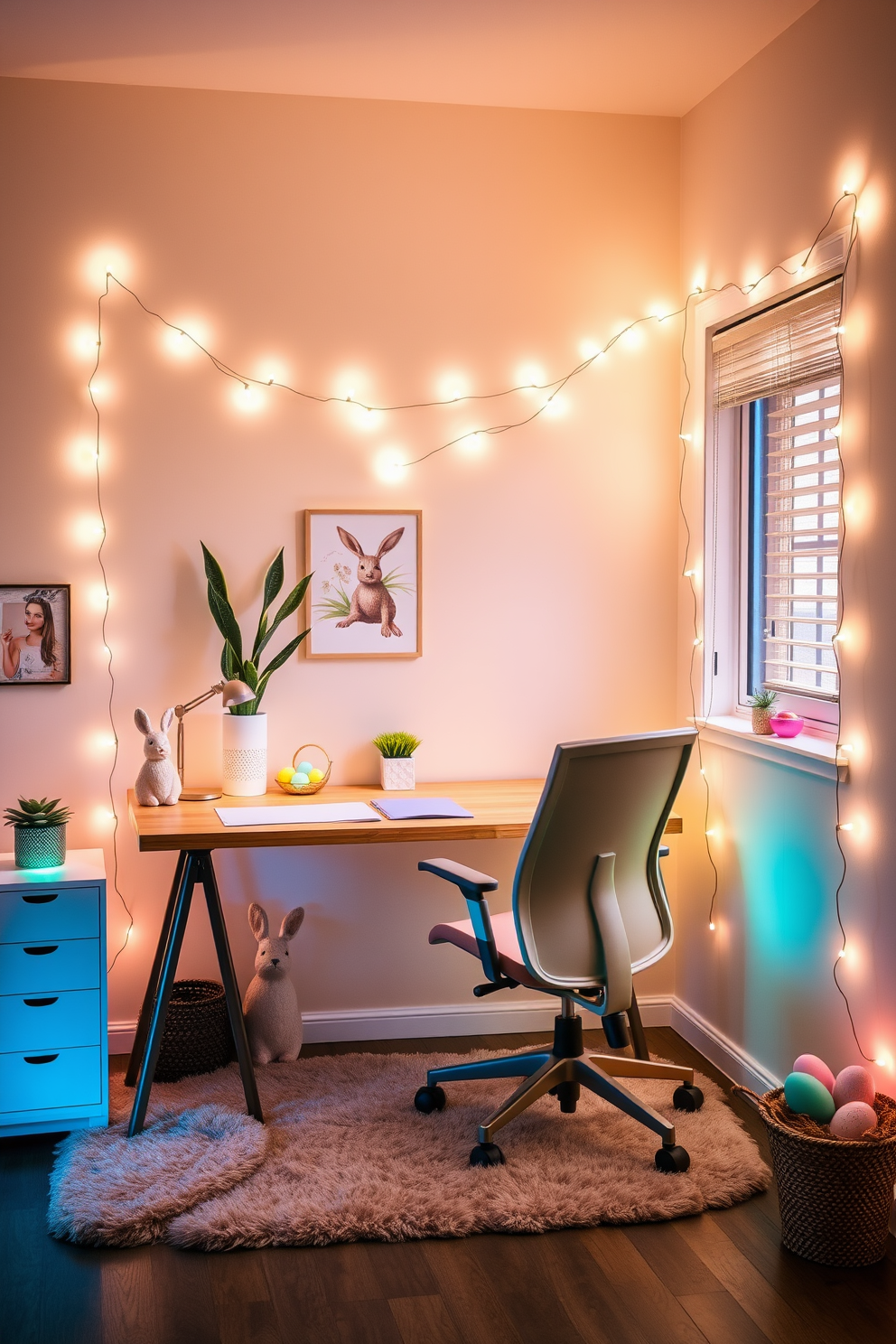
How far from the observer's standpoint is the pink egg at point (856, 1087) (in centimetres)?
249

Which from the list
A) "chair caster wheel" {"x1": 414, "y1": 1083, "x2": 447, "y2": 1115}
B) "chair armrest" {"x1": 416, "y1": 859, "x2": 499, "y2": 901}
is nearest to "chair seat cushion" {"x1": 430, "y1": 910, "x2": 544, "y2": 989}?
"chair armrest" {"x1": 416, "y1": 859, "x2": 499, "y2": 901}

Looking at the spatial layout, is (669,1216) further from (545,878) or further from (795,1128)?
(545,878)

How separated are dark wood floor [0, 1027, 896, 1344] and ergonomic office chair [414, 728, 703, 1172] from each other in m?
0.31

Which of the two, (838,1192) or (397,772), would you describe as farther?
(397,772)

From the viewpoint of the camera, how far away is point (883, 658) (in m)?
2.61

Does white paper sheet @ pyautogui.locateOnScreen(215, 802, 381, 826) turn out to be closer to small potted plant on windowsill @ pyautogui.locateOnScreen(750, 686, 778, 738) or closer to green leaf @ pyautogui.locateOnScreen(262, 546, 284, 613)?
green leaf @ pyautogui.locateOnScreen(262, 546, 284, 613)

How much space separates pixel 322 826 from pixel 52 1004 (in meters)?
0.79

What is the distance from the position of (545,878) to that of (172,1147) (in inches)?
42.9

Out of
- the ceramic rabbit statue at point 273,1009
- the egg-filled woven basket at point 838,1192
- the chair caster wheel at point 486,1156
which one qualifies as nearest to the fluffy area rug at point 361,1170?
the chair caster wheel at point 486,1156

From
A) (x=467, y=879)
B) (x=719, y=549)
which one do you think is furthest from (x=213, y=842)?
(x=719, y=549)

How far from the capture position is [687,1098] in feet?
10.1

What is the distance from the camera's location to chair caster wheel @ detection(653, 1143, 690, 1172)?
8.98ft

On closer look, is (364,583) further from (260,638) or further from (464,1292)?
(464,1292)

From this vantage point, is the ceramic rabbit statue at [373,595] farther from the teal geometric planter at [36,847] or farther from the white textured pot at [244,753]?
the teal geometric planter at [36,847]
